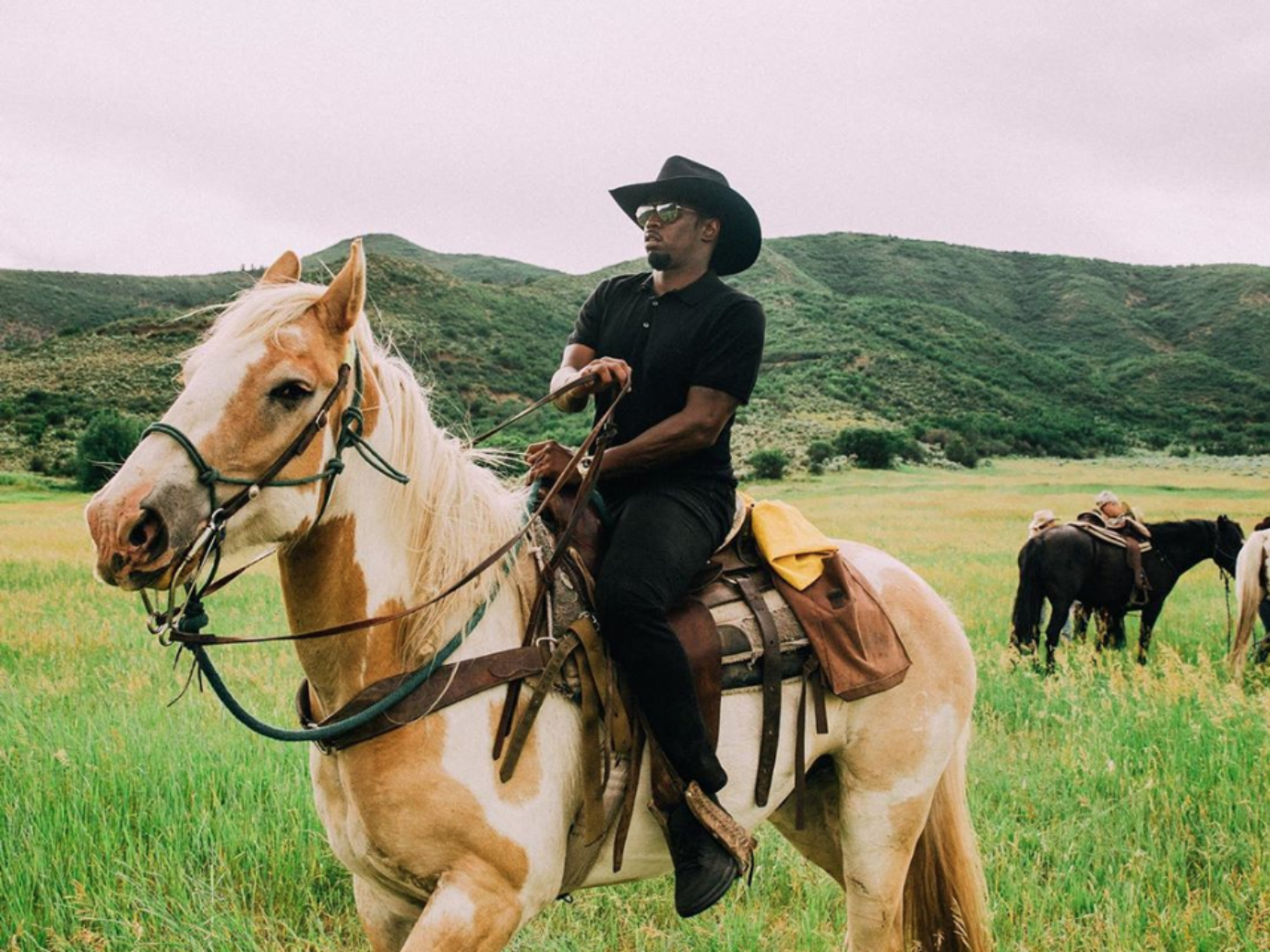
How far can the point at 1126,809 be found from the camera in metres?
5.10

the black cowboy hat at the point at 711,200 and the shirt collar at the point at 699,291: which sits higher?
the black cowboy hat at the point at 711,200

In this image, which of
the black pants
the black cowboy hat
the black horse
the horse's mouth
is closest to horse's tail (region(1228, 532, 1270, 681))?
the black horse

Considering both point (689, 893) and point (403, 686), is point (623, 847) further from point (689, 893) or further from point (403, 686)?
point (403, 686)

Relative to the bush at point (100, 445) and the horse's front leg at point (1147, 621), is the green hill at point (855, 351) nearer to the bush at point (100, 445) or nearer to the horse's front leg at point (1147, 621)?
the bush at point (100, 445)

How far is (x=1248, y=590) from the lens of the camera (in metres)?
9.52

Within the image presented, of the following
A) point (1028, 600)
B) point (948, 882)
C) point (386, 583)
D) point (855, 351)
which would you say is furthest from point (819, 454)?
point (386, 583)

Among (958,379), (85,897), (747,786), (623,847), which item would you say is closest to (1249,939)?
(747,786)

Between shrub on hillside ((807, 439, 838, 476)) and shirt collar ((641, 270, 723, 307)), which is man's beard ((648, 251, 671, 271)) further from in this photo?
shrub on hillside ((807, 439, 838, 476))

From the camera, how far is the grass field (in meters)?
3.80

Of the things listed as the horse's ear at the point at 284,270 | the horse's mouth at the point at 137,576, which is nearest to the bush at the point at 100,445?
the horse's ear at the point at 284,270

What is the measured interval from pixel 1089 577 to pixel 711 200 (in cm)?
929

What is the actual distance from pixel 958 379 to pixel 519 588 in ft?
258

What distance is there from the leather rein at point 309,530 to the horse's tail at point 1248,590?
9.25m

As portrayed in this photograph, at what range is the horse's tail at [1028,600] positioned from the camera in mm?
9906
